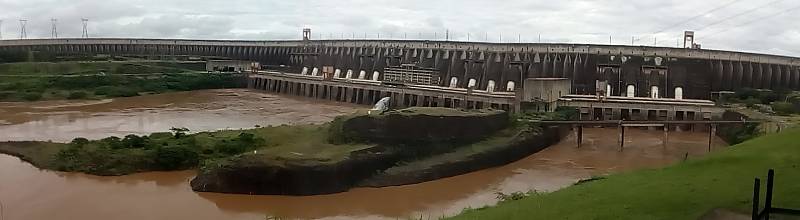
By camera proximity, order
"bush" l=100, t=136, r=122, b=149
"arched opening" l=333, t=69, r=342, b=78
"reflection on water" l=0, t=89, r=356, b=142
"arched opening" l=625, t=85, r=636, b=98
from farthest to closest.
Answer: "arched opening" l=333, t=69, r=342, b=78, "arched opening" l=625, t=85, r=636, b=98, "reflection on water" l=0, t=89, r=356, b=142, "bush" l=100, t=136, r=122, b=149

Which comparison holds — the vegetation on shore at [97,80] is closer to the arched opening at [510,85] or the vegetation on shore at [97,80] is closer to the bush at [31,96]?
the bush at [31,96]

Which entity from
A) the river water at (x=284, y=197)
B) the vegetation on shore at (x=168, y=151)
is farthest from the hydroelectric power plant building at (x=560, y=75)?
the vegetation on shore at (x=168, y=151)

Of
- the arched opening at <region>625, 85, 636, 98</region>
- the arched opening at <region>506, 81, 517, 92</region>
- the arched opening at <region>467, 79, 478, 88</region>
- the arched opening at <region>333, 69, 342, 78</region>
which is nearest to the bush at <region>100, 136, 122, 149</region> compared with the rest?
the arched opening at <region>506, 81, 517, 92</region>

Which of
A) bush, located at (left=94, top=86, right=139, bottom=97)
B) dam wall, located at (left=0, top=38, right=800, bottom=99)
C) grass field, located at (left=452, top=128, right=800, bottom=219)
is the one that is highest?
dam wall, located at (left=0, top=38, right=800, bottom=99)

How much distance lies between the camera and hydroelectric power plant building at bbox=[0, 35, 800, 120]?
4588 cm

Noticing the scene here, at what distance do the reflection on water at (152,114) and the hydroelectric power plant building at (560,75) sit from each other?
6335mm

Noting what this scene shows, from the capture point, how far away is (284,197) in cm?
2284

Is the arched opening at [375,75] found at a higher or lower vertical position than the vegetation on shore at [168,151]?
higher

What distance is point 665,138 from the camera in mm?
36344

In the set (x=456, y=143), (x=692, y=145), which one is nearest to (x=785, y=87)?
(x=692, y=145)

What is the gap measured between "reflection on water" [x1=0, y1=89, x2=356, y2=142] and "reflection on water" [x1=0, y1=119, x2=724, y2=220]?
41.1ft

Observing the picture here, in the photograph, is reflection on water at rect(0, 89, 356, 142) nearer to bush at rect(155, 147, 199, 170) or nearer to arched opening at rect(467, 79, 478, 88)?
arched opening at rect(467, 79, 478, 88)

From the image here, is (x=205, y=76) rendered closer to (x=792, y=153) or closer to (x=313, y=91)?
(x=313, y=91)

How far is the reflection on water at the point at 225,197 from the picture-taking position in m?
21.3
